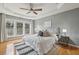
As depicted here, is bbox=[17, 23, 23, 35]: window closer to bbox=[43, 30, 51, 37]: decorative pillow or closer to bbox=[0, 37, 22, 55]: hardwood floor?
bbox=[0, 37, 22, 55]: hardwood floor

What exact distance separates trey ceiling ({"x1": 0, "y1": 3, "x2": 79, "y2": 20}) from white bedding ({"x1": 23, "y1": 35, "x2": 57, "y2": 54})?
Result: 0.40 m

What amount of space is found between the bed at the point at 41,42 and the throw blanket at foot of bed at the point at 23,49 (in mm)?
58

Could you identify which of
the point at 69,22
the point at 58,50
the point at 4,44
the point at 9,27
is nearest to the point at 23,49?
the point at 4,44

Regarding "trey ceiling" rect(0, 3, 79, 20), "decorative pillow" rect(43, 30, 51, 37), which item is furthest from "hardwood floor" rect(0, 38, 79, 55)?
"trey ceiling" rect(0, 3, 79, 20)

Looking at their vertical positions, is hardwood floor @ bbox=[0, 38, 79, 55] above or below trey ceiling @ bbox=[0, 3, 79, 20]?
below

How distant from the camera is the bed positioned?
Answer: 2.01 meters

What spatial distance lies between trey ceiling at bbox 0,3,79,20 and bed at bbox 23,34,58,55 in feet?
1.30

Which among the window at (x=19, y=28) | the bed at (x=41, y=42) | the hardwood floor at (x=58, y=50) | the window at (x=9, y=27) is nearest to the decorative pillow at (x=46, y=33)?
the bed at (x=41, y=42)

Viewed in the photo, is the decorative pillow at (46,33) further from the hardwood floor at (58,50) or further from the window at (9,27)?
the window at (9,27)

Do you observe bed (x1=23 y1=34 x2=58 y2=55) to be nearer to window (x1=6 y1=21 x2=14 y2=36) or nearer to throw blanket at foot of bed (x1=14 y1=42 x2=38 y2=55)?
throw blanket at foot of bed (x1=14 y1=42 x2=38 y2=55)

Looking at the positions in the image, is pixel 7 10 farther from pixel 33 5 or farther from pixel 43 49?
pixel 43 49

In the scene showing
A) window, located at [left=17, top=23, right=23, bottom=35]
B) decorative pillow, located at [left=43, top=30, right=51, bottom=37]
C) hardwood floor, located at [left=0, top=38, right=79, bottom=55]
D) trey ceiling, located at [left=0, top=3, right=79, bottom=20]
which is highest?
trey ceiling, located at [left=0, top=3, right=79, bottom=20]

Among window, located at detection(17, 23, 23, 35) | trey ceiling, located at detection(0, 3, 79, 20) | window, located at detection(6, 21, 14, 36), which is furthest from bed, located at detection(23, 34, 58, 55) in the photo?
trey ceiling, located at detection(0, 3, 79, 20)

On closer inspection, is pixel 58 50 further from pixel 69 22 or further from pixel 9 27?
pixel 9 27
